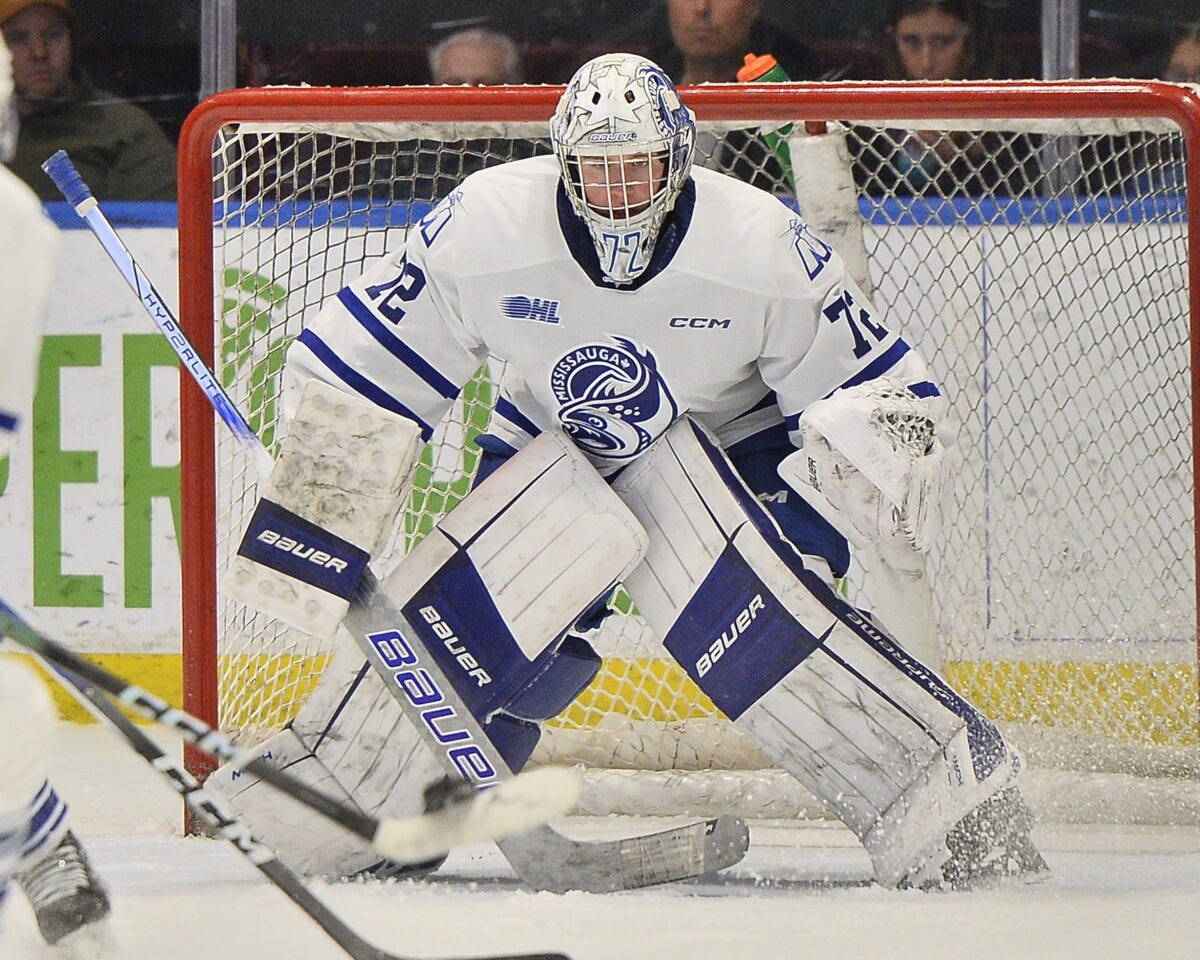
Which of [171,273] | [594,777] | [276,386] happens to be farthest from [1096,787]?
[171,273]

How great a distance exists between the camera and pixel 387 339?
2217 mm

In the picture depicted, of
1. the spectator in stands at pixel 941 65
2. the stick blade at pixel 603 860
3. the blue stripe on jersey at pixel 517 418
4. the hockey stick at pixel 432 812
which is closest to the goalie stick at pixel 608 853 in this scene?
the stick blade at pixel 603 860

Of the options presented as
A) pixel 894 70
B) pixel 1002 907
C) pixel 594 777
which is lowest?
pixel 594 777

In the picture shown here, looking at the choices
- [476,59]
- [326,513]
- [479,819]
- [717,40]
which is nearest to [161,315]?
[326,513]

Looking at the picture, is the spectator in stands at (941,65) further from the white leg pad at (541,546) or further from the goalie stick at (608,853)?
the goalie stick at (608,853)

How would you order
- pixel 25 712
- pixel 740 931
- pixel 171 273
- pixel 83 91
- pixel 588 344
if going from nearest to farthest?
1. pixel 25 712
2. pixel 740 931
3. pixel 588 344
4. pixel 171 273
5. pixel 83 91

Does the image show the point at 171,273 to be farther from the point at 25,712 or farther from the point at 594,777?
the point at 25,712

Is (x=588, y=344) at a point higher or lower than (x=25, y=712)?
higher

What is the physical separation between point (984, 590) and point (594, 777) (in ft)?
2.72

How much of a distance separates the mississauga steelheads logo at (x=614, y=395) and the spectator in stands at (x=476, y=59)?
1456mm

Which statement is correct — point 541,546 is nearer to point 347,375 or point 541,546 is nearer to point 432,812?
point 347,375

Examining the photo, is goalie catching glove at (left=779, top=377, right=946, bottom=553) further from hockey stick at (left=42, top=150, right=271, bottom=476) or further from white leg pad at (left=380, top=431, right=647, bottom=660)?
hockey stick at (left=42, top=150, right=271, bottom=476)

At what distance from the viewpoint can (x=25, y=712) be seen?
1.36m

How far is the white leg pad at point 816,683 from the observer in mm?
2125
